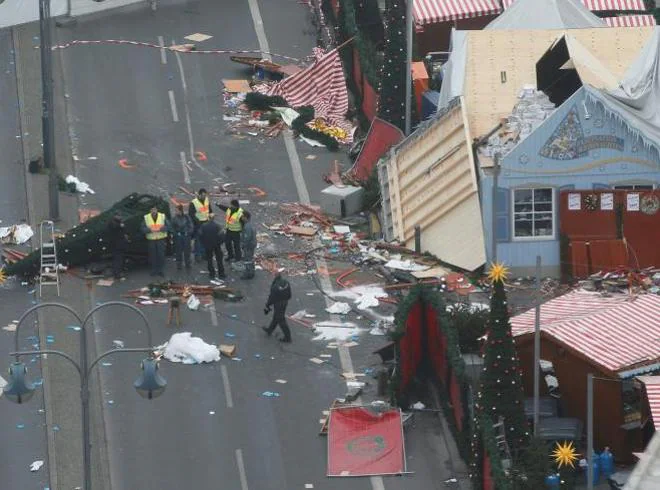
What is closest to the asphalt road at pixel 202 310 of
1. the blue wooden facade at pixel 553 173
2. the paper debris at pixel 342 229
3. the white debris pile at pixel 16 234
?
the paper debris at pixel 342 229

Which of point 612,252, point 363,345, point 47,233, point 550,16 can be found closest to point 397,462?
point 363,345

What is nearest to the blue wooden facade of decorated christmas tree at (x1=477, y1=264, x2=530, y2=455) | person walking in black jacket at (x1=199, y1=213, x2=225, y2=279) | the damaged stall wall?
the damaged stall wall

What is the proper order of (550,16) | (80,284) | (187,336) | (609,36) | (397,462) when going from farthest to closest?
(550,16) → (609,36) → (80,284) → (187,336) → (397,462)

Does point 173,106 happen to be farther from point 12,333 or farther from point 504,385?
point 504,385

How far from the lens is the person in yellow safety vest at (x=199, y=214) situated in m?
45.9

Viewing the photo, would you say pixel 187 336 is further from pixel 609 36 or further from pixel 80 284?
pixel 609 36

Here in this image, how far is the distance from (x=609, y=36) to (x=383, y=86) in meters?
5.44

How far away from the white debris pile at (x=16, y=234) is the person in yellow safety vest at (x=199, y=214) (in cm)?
386

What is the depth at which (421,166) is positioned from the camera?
157 ft

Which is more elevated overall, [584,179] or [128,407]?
[584,179]

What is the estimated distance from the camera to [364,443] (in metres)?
38.2

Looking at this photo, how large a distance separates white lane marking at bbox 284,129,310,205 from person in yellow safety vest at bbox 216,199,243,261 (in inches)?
166

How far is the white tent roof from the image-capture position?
5388 centimetres

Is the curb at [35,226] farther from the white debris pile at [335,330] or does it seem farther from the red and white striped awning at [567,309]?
the red and white striped awning at [567,309]
